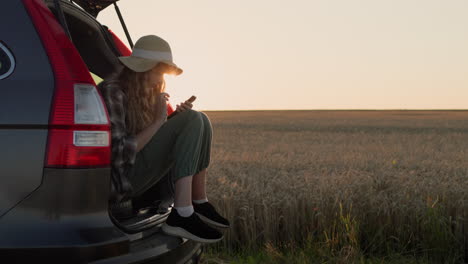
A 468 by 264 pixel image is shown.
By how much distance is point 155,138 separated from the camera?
3.06 m

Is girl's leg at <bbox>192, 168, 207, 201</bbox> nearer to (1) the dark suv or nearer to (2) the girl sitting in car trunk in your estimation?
(2) the girl sitting in car trunk

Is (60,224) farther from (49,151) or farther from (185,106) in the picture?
(185,106)

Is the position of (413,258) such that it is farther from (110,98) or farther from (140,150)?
(110,98)

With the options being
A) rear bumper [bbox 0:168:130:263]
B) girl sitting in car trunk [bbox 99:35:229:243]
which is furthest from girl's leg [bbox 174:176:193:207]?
rear bumper [bbox 0:168:130:263]

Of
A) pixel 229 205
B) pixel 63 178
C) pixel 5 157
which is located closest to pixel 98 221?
pixel 63 178

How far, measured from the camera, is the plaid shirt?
2709 millimetres

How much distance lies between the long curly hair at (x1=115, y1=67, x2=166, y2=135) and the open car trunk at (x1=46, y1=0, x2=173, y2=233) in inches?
17.1

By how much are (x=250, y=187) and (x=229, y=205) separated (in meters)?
1.18

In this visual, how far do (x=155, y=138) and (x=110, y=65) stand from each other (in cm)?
110

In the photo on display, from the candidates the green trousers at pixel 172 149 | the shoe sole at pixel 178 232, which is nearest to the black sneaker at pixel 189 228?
the shoe sole at pixel 178 232

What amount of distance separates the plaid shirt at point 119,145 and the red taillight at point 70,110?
576 millimetres

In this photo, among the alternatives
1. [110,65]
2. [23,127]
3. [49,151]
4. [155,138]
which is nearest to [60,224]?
[49,151]

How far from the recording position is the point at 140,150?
309 cm

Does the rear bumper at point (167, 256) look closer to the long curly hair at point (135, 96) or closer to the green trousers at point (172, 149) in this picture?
the green trousers at point (172, 149)
